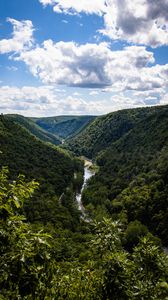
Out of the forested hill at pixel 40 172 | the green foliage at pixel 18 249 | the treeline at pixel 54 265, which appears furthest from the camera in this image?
the forested hill at pixel 40 172

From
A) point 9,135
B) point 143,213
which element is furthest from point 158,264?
point 9,135

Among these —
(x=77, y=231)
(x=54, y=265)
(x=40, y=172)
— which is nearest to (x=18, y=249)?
(x=54, y=265)

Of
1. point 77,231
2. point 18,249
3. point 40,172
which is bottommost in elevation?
point 77,231

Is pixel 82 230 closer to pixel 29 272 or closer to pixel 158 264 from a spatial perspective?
pixel 158 264

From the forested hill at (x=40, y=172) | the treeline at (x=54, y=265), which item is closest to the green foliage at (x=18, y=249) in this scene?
the treeline at (x=54, y=265)

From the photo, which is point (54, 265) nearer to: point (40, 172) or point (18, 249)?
point (18, 249)

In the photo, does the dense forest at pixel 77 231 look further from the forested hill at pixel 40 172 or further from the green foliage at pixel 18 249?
the forested hill at pixel 40 172
